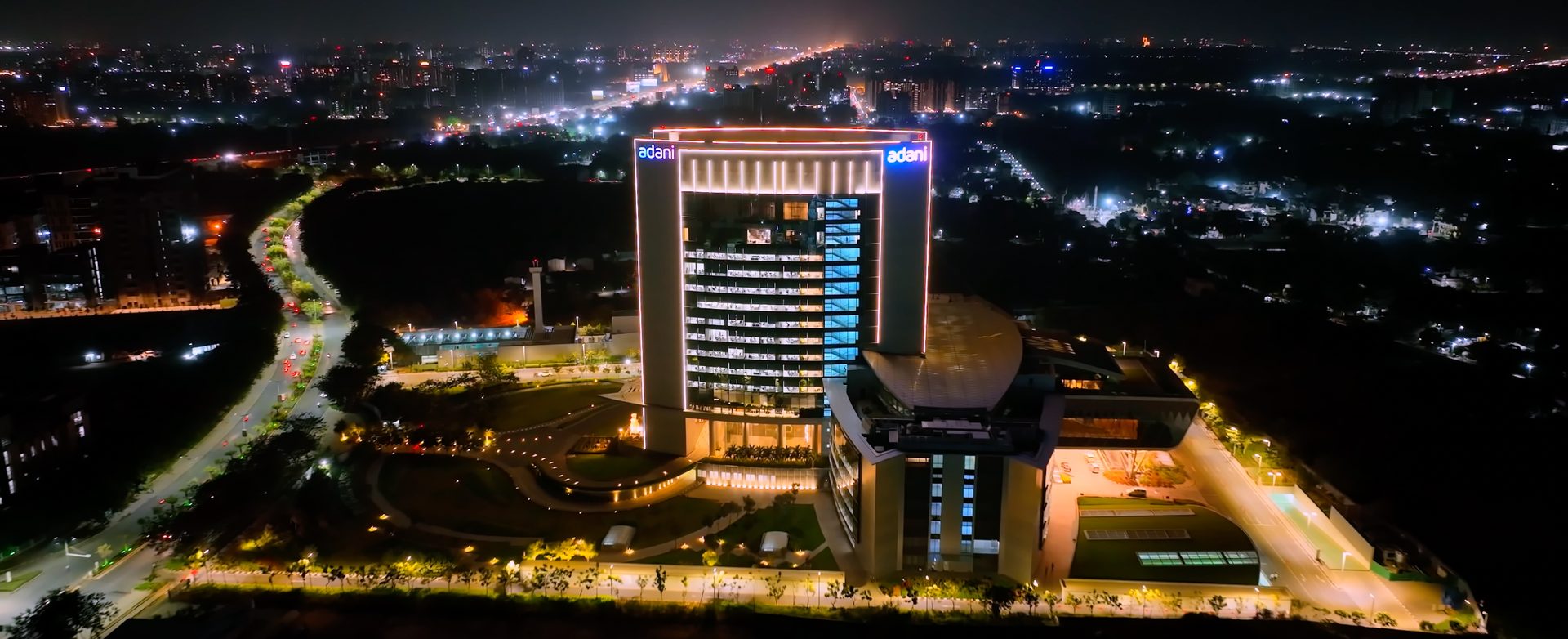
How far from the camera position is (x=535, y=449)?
816 inches

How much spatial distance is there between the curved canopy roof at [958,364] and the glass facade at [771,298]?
4.37ft

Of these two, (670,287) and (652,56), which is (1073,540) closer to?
(670,287)

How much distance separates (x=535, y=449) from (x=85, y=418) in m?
9.71

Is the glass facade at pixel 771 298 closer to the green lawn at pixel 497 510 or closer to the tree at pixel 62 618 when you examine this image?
the green lawn at pixel 497 510

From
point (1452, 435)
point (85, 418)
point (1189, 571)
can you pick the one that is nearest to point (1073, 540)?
point (1189, 571)

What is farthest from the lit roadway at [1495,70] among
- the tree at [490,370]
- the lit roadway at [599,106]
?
the tree at [490,370]

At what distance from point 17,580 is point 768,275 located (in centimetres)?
1409

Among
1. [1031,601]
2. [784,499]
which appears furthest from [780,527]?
[1031,601]

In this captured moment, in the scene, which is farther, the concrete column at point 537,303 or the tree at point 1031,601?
the concrete column at point 537,303

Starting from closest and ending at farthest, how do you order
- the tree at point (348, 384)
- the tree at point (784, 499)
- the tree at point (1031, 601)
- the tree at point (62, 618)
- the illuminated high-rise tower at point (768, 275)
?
1. the tree at point (62, 618)
2. the tree at point (1031, 601)
3. the tree at point (784, 499)
4. the illuminated high-rise tower at point (768, 275)
5. the tree at point (348, 384)

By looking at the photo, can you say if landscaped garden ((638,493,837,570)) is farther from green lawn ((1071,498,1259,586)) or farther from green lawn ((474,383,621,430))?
green lawn ((474,383,621,430))

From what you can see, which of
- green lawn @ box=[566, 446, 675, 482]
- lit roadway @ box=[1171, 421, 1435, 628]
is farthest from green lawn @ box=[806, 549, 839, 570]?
lit roadway @ box=[1171, 421, 1435, 628]

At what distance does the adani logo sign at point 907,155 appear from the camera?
18.6m

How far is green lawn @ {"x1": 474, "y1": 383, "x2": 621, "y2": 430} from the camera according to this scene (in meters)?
22.7
